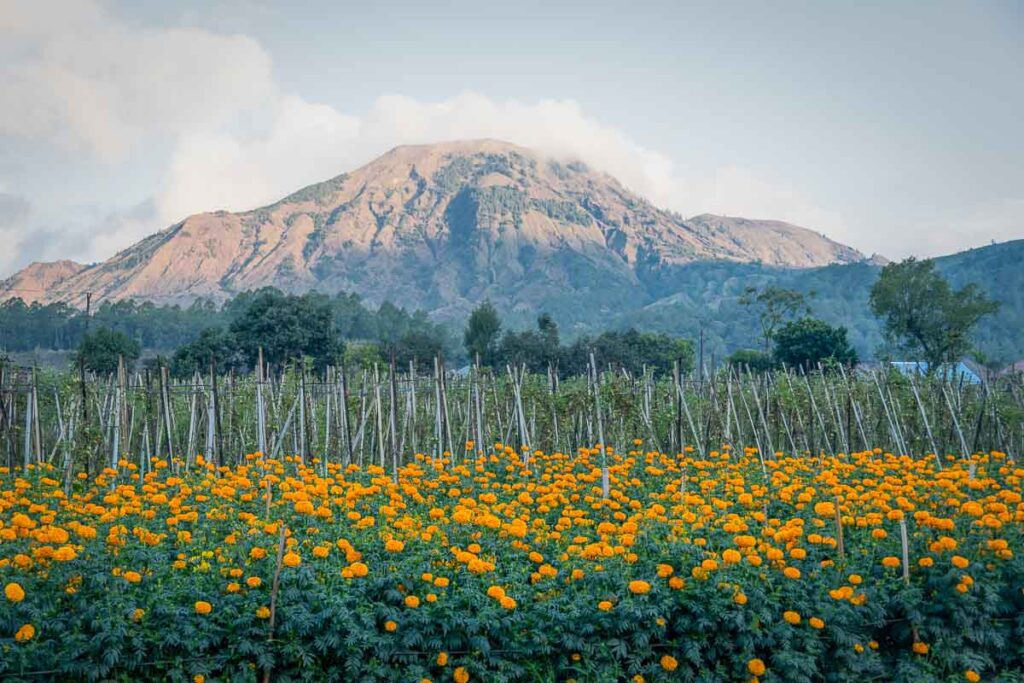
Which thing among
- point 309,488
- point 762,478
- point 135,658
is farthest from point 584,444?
point 135,658

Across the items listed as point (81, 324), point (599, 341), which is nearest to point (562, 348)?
point (599, 341)

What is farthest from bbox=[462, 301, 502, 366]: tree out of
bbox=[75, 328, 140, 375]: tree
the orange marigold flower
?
the orange marigold flower

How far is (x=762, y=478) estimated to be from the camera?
26.8 ft

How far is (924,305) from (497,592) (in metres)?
50.5

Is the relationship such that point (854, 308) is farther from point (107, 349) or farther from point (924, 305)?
point (107, 349)

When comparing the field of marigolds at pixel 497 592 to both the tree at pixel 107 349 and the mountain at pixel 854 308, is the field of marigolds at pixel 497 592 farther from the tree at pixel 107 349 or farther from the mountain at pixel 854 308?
the mountain at pixel 854 308

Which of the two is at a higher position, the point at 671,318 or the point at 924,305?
the point at 671,318

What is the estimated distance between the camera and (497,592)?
5.05 m

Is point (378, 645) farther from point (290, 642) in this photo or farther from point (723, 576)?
point (723, 576)

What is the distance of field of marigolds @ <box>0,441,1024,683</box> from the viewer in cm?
479

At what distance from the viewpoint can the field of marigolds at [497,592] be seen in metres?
4.79

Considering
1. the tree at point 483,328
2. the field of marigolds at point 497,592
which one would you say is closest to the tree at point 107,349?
the tree at point 483,328

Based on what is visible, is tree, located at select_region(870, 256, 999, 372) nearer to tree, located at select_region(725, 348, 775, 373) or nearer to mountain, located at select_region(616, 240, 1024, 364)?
tree, located at select_region(725, 348, 775, 373)

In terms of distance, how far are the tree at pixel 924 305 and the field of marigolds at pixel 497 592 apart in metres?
46.1
